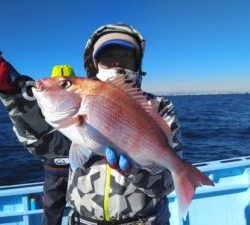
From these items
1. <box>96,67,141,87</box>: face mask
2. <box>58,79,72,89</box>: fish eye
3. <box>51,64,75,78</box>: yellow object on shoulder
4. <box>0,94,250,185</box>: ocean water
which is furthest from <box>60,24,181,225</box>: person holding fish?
<box>0,94,250,185</box>: ocean water

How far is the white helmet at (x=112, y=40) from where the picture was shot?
10.3ft

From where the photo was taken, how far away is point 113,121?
236 cm

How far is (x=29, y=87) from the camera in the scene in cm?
274

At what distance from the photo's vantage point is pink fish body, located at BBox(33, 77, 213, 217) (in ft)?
7.57

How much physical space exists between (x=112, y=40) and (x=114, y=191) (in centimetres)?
124

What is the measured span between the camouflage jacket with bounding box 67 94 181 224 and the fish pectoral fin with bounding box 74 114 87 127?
0.64 m

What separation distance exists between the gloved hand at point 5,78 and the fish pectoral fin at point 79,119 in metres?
0.68

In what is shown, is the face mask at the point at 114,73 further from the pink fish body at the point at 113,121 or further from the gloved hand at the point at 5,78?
the gloved hand at the point at 5,78

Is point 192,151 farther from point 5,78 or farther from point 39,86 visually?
point 39,86

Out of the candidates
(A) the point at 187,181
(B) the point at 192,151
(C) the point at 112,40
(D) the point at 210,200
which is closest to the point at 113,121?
(A) the point at 187,181

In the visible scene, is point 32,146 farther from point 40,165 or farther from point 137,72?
point 40,165

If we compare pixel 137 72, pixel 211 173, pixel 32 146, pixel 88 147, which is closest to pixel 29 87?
pixel 32 146

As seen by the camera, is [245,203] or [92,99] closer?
[92,99]

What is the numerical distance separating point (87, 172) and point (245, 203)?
3.42m
